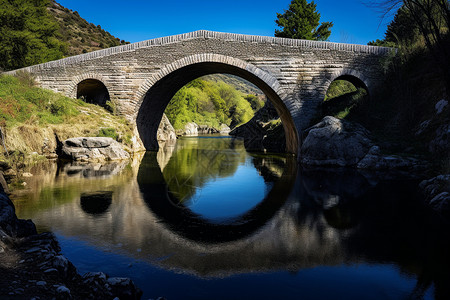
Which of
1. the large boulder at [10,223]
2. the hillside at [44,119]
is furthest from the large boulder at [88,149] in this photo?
the large boulder at [10,223]

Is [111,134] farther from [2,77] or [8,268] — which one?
[8,268]

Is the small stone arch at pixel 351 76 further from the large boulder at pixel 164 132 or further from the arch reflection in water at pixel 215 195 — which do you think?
the large boulder at pixel 164 132

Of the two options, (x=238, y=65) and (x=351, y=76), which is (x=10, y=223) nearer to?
(x=238, y=65)

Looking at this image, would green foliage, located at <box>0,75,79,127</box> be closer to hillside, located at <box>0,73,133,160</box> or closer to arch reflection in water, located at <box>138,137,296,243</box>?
hillside, located at <box>0,73,133,160</box>

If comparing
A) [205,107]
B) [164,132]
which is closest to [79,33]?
[205,107]

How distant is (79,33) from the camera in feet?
199

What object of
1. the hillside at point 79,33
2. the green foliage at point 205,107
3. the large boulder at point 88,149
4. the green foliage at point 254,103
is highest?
the hillside at point 79,33

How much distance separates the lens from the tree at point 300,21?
3381 centimetres

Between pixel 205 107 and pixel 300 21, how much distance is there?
33381 mm

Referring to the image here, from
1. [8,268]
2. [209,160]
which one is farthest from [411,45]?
[8,268]

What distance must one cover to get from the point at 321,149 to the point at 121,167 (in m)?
9.43

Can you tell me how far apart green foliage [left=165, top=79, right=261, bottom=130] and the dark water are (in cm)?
3456

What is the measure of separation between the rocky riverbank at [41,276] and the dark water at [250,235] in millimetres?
497

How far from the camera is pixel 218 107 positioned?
68438 millimetres
